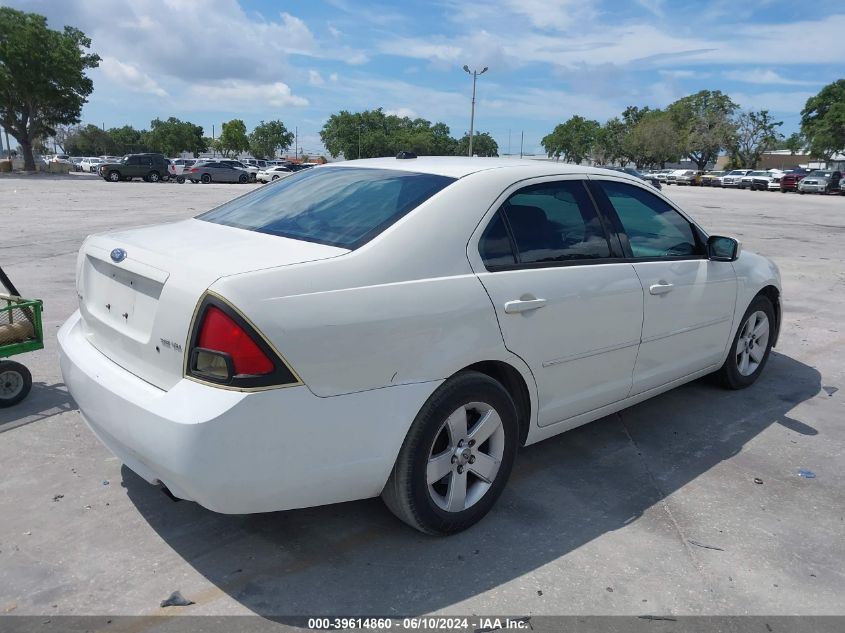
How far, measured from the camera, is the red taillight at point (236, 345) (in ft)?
8.02

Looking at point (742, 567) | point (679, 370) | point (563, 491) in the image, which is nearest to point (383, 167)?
point (563, 491)

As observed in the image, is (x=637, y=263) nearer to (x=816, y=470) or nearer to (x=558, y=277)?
(x=558, y=277)

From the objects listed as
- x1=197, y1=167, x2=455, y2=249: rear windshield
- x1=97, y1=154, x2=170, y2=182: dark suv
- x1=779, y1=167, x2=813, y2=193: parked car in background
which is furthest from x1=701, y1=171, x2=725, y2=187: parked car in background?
x1=197, y1=167, x2=455, y2=249: rear windshield

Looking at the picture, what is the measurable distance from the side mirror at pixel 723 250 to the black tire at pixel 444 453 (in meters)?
2.12

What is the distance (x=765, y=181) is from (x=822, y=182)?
846 cm

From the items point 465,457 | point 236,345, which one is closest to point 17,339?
point 236,345

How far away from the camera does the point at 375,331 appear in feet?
8.71

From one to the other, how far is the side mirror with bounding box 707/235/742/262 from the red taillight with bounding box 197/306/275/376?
324cm

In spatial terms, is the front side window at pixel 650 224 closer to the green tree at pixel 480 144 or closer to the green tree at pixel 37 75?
the green tree at pixel 37 75

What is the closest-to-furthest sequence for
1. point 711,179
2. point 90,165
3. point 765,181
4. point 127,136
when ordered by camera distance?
1. point 765,181
2. point 90,165
3. point 711,179
4. point 127,136

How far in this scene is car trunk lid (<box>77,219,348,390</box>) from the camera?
8.48 feet

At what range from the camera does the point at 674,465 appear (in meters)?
4.00

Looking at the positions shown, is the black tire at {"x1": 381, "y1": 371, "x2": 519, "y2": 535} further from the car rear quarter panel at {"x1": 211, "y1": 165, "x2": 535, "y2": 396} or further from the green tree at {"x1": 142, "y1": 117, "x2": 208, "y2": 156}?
the green tree at {"x1": 142, "y1": 117, "x2": 208, "y2": 156}

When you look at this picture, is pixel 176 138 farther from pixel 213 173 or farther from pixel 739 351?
pixel 739 351
